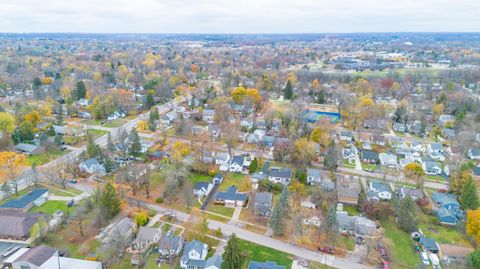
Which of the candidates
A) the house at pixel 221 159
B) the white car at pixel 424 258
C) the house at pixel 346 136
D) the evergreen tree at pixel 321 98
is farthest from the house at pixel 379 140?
the white car at pixel 424 258

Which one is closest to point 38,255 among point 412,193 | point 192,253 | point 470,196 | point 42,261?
point 42,261

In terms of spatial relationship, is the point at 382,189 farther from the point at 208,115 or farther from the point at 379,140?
the point at 208,115

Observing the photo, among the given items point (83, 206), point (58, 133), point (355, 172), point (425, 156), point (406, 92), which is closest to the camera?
point (83, 206)

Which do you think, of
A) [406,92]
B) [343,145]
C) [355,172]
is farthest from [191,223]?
[406,92]

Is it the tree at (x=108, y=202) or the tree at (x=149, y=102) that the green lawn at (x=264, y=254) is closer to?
the tree at (x=108, y=202)

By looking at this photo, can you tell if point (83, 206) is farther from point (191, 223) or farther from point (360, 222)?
point (360, 222)

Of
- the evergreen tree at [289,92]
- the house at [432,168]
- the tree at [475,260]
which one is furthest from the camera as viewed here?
→ the evergreen tree at [289,92]
